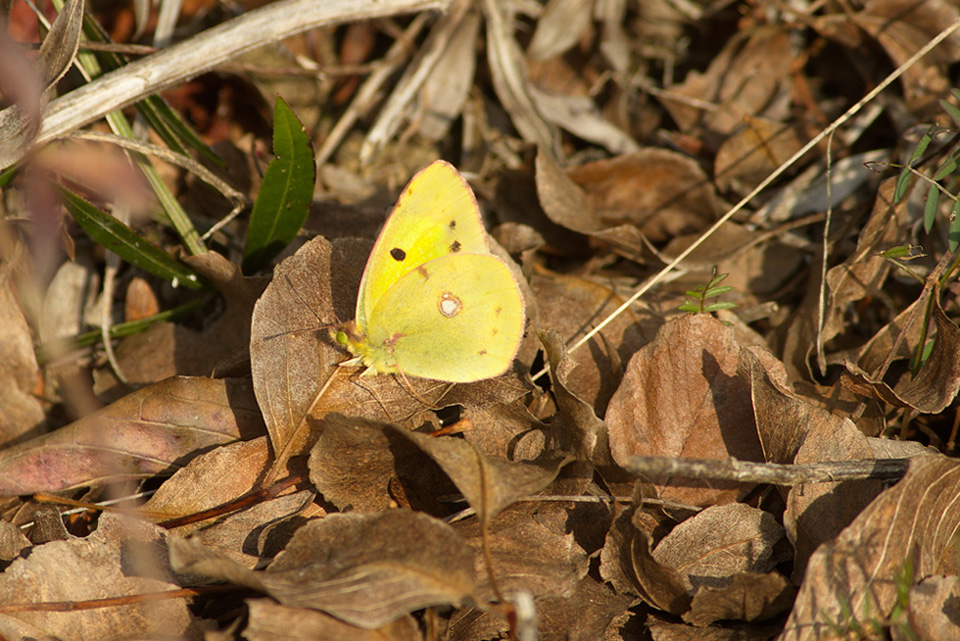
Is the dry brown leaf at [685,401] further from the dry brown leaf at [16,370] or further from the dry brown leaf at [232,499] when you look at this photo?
the dry brown leaf at [16,370]

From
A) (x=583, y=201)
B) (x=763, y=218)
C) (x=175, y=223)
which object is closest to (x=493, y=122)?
(x=583, y=201)

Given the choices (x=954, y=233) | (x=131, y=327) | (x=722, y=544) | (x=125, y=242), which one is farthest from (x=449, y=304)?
(x=954, y=233)

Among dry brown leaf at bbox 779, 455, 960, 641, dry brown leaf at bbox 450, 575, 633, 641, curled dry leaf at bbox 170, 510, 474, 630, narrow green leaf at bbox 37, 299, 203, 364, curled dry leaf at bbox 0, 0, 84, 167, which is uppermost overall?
curled dry leaf at bbox 0, 0, 84, 167

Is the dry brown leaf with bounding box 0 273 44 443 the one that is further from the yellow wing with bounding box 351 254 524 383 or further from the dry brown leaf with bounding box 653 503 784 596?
the dry brown leaf with bounding box 653 503 784 596

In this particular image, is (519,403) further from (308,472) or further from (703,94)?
(703,94)

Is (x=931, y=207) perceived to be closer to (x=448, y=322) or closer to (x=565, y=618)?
(x=448, y=322)

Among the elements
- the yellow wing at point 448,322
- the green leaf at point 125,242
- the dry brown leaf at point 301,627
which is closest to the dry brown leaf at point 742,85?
the yellow wing at point 448,322

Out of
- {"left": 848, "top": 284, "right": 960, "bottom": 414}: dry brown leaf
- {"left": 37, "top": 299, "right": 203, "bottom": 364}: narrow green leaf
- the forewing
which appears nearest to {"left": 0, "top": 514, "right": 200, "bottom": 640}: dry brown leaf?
the forewing
